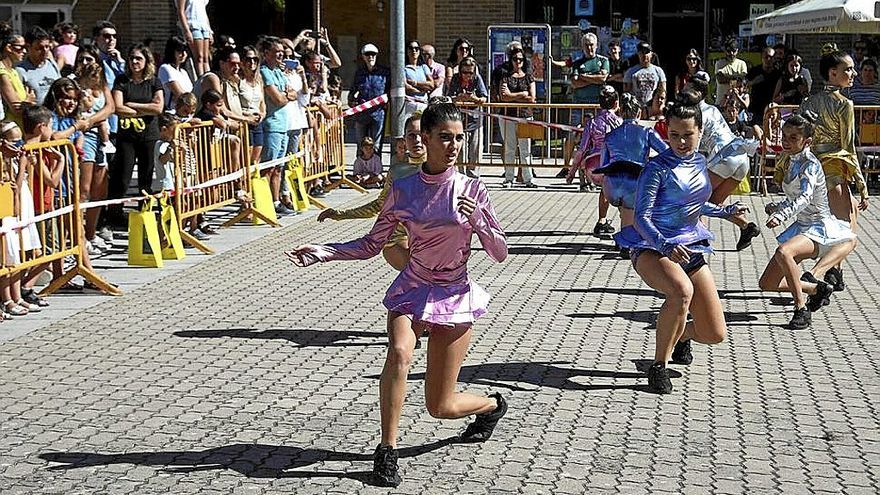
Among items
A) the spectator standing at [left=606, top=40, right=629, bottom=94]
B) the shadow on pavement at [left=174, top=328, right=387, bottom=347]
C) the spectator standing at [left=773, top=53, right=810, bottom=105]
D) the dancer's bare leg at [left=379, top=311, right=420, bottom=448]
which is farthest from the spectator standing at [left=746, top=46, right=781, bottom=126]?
the dancer's bare leg at [left=379, top=311, right=420, bottom=448]

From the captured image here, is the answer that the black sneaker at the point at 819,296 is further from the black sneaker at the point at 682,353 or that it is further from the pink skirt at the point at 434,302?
the pink skirt at the point at 434,302

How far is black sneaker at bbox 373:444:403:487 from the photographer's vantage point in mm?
6035

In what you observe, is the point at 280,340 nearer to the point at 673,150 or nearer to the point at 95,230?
the point at 673,150

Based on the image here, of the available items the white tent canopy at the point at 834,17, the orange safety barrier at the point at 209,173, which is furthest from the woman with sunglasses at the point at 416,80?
the white tent canopy at the point at 834,17

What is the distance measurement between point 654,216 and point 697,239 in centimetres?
28

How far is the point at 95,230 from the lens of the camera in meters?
13.3

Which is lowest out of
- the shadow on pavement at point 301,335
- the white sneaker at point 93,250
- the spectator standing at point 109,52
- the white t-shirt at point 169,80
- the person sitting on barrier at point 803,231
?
the shadow on pavement at point 301,335

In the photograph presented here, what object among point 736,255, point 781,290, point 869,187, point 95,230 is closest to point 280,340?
point 781,290

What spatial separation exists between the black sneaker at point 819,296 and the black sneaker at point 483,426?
163 inches

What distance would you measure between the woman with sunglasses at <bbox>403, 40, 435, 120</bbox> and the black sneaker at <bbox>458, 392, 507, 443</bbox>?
13.2 metres

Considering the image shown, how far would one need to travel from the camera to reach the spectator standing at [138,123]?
45.9 ft

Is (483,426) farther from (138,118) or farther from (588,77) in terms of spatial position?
(588,77)

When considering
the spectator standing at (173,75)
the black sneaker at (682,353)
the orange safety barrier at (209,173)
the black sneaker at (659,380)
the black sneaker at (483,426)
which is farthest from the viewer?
the spectator standing at (173,75)

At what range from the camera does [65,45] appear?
1578cm
